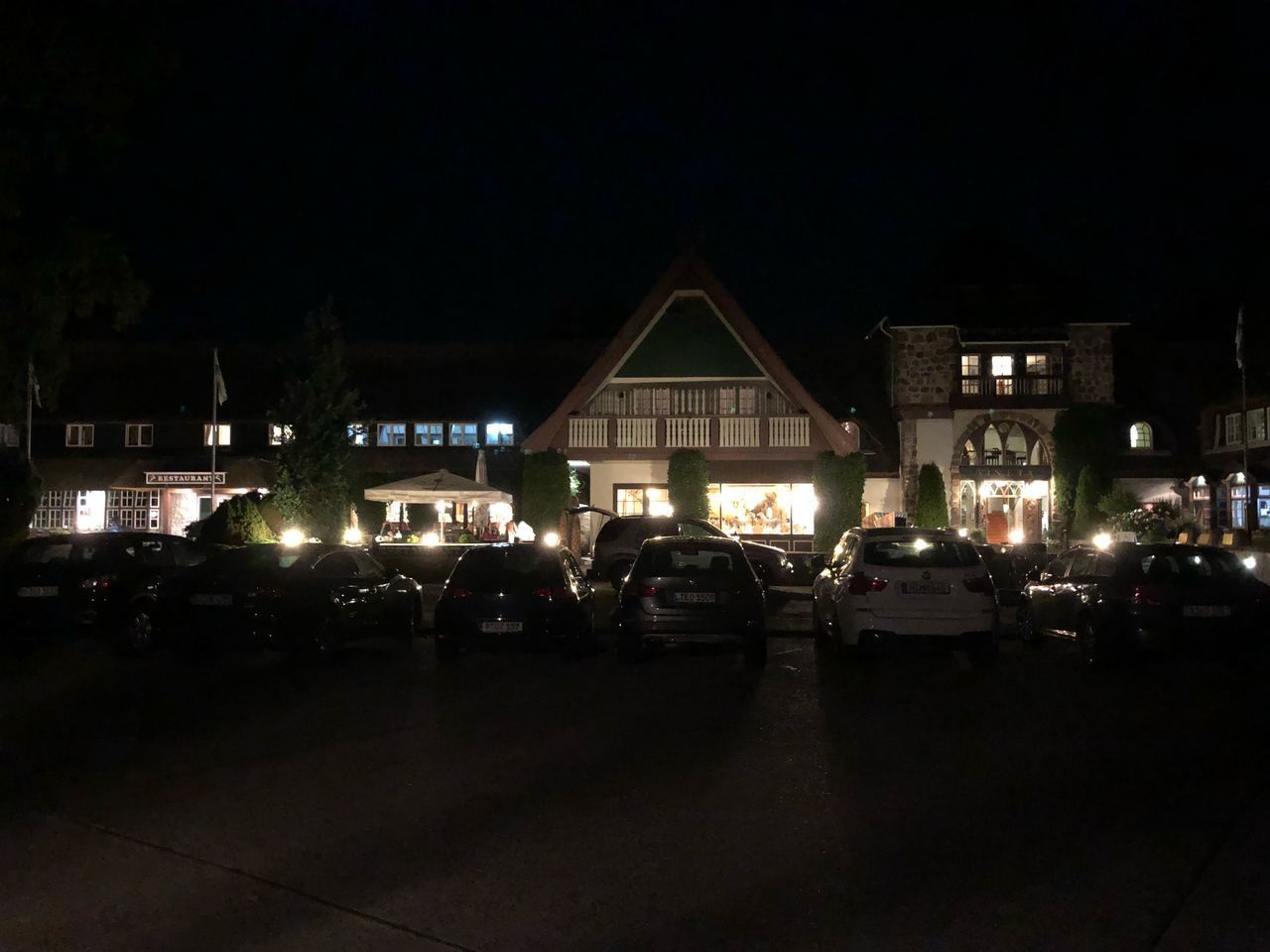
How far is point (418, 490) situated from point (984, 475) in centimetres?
1831

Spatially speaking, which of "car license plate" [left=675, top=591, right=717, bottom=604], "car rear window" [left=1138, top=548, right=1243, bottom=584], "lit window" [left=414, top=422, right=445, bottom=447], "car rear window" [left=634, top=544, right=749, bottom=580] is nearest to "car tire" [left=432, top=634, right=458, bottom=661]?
"car rear window" [left=634, top=544, right=749, bottom=580]

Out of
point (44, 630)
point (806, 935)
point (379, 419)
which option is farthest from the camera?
point (379, 419)

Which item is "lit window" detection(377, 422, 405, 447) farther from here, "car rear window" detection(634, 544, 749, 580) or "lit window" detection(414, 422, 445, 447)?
"car rear window" detection(634, 544, 749, 580)

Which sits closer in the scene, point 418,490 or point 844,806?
point 844,806

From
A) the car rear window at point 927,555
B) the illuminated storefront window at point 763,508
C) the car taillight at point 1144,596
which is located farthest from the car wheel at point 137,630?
the illuminated storefront window at point 763,508

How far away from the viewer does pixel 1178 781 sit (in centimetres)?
791

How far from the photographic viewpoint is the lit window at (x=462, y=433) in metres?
41.5

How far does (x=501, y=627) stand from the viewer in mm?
14000

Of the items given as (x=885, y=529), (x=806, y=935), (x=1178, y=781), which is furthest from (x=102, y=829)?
(x=885, y=529)

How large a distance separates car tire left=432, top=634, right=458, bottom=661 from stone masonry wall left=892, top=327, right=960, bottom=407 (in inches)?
1026

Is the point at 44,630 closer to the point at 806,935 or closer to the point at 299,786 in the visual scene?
the point at 299,786

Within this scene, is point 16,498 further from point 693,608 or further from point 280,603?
point 693,608

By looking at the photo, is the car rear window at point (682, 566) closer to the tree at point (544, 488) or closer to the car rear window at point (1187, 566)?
the car rear window at point (1187, 566)

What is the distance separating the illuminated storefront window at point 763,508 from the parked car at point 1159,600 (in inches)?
743
